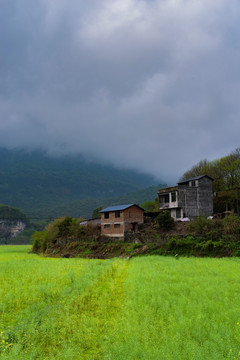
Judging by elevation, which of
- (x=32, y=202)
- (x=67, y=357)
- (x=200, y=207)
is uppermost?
(x=32, y=202)

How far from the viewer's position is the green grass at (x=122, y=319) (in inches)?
259

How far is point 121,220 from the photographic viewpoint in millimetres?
37969

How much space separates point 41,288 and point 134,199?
153171 millimetres

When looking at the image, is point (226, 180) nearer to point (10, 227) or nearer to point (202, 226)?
point (202, 226)

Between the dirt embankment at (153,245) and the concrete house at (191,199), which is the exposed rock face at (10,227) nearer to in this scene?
the dirt embankment at (153,245)

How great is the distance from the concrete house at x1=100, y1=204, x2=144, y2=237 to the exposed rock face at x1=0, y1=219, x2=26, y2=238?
229 ft

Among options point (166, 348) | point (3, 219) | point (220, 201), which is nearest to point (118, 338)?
point (166, 348)

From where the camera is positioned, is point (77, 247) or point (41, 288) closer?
point (41, 288)

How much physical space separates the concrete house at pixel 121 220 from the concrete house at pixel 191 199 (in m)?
5.34

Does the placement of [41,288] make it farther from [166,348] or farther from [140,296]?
[166,348]

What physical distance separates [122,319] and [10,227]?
330 feet

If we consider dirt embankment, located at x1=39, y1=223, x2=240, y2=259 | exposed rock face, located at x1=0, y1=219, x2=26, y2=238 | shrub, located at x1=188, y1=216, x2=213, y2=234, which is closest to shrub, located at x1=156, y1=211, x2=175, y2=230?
dirt embankment, located at x1=39, y1=223, x2=240, y2=259

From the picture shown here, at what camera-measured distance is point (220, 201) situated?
145 feet

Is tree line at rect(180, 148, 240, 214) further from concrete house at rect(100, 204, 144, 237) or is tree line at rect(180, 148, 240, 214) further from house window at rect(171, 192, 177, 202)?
concrete house at rect(100, 204, 144, 237)
